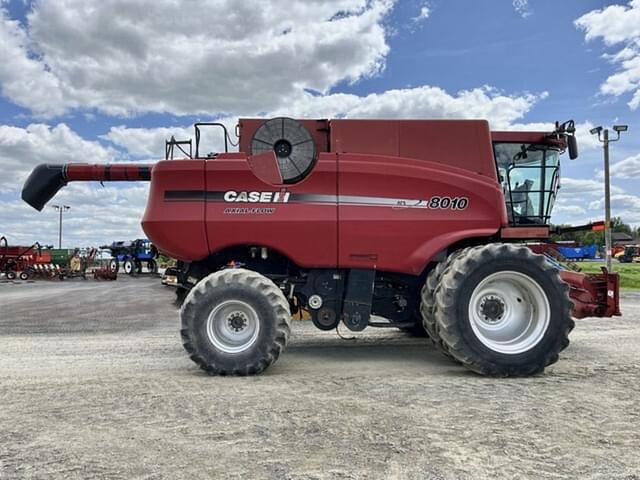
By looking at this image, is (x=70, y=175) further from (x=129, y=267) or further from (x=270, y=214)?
(x=129, y=267)

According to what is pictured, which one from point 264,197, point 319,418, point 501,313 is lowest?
point 319,418

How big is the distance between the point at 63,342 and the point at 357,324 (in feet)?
18.0

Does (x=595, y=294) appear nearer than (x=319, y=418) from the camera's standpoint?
No

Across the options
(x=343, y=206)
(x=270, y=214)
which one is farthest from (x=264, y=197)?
(x=343, y=206)

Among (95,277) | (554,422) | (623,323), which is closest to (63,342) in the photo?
(554,422)

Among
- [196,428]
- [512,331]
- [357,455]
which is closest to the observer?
[357,455]

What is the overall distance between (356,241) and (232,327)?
1.87m

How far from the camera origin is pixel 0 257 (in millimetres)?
31984

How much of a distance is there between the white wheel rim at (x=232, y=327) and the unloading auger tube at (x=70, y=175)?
3132 mm

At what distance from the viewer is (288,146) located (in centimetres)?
646

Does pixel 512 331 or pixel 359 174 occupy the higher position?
pixel 359 174

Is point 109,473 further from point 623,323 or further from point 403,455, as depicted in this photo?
point 623,323

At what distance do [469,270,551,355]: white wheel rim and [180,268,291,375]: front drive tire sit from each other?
7.66 feet

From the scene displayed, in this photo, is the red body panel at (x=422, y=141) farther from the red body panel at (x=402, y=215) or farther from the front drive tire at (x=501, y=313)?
the front drive tire at (x=501, y=313)
